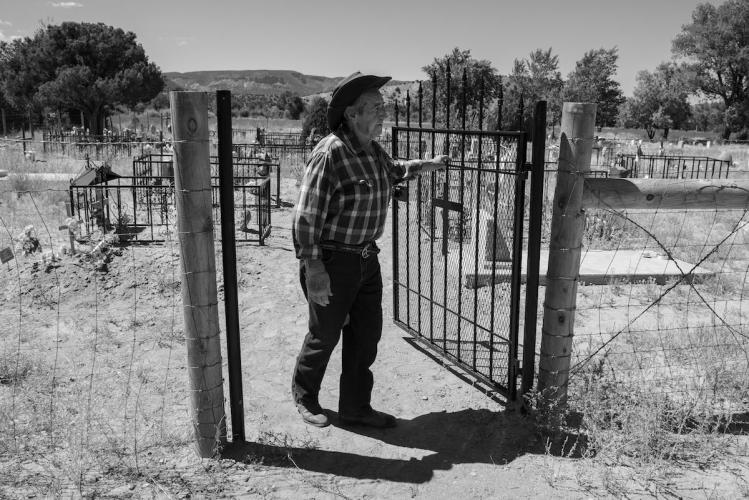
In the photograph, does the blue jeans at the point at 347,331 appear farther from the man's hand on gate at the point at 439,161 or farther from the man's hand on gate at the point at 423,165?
the man's hand on gate at the point at 439,161

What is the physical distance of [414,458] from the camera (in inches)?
132

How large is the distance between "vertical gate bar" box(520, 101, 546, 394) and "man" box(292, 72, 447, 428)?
778mm

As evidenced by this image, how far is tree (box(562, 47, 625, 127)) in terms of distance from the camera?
205 ft

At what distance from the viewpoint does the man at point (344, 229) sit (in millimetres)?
3148

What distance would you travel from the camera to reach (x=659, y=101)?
5431 centimetres

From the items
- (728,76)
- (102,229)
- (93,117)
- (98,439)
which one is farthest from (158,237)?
(728,76)

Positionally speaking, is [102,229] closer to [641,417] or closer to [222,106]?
[222,106]

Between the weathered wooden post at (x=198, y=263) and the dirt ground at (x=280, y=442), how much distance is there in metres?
0.24

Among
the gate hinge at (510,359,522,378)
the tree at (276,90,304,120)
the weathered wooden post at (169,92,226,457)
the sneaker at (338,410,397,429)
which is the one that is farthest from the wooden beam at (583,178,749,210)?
the tree at (276,90,304,120)

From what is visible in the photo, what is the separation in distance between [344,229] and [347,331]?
26.4 inches

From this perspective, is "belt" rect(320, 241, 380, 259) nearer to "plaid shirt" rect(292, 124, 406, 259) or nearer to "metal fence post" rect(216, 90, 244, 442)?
"plaid shirt" rect(292, 124, 406, 259)

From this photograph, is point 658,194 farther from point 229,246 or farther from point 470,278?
point 470,278

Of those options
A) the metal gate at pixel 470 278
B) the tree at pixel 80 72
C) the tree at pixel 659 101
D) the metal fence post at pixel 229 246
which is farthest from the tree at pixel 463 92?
the tree at pixel 659 101

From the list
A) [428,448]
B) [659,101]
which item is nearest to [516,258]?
[428,448]
